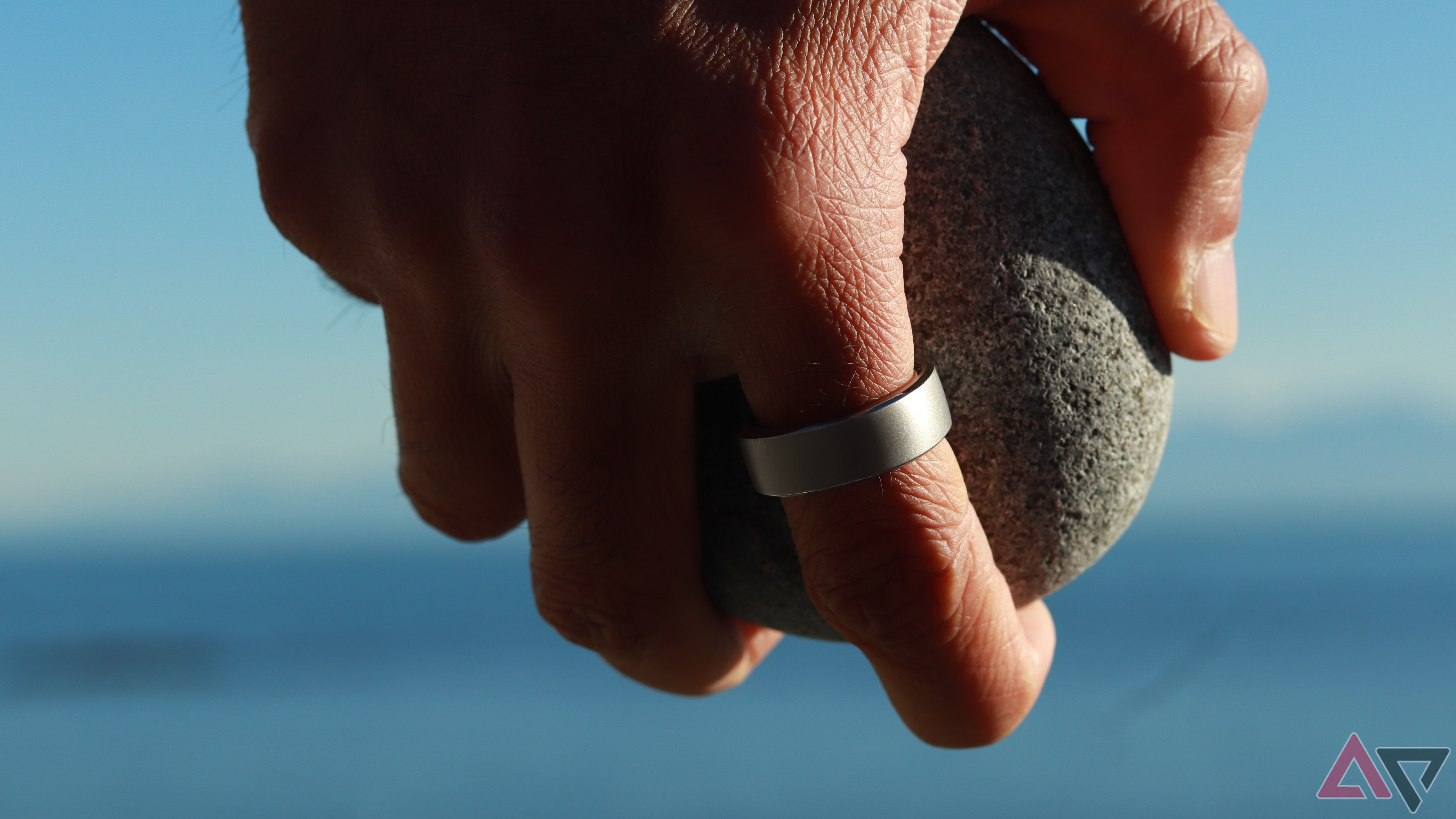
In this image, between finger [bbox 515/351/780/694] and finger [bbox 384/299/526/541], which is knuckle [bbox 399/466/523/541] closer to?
finger [bbox 384/299/526/541]

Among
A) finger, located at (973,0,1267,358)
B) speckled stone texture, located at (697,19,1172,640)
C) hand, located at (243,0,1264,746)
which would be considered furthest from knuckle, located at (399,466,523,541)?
finger, located at (973,0,1267,358)

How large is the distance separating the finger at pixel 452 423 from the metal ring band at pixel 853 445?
60 cm

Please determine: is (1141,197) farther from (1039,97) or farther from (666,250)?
(666,250)

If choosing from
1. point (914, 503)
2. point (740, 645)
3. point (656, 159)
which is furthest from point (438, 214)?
point (740, 645)

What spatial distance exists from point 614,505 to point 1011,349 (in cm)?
81

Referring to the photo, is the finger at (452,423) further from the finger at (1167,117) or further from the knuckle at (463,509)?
the finger at (1167,117)

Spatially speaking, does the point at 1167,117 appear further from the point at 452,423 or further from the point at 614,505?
the point at 452,423

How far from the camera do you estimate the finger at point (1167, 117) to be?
1880mm

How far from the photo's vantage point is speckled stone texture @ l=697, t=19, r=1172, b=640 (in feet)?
5.80

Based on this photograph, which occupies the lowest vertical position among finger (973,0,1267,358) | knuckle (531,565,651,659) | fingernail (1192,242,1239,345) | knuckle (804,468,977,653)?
knuckle (531,565,651,659)

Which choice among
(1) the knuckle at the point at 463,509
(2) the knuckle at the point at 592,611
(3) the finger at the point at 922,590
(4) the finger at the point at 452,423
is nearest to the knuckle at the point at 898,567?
(3) the finger at the point at 922,590

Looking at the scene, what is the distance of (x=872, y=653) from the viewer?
1642 mm

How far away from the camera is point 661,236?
55.7 inches

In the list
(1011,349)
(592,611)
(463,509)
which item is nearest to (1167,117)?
(1011,349)
